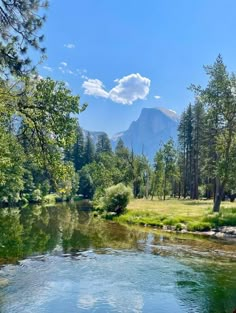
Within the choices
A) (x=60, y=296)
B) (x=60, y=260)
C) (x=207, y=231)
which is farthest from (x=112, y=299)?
(x=207, y=231)

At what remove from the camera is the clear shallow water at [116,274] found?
58.2ft

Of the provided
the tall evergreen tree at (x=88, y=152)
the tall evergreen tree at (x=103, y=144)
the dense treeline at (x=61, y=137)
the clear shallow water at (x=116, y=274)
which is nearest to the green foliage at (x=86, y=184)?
the dense treeline at (x=61, y=137)

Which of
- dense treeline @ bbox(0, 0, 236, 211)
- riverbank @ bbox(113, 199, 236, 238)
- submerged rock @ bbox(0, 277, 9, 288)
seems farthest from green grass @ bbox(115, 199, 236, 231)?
submerged rock @ bbox(0, 277, 9, 288)

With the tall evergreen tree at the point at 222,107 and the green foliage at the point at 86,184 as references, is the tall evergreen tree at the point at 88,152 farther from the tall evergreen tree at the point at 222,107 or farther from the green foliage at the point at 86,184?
the tall evergreen tree at the point at 222,107

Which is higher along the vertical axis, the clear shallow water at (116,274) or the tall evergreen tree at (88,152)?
the tall evergreen tree at (88,152)

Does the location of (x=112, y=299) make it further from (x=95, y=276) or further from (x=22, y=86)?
(x=22, y=86)

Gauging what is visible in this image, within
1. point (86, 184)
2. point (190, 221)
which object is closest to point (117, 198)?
point (190, 221)

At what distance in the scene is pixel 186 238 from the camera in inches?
1432

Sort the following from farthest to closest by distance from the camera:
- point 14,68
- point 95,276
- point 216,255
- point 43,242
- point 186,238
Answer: point 186,238 → point 43,242 → point 216,255 → point 95,276 → point 14,68

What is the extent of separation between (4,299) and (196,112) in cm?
7518

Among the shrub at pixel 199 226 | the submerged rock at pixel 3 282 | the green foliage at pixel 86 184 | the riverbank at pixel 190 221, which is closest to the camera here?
the submerged rock at pixel 3 282

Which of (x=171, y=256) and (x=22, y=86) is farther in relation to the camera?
(x=171, y=256)

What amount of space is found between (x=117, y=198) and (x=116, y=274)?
3382 cm

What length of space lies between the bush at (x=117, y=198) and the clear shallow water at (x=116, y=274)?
19045 millimetres
